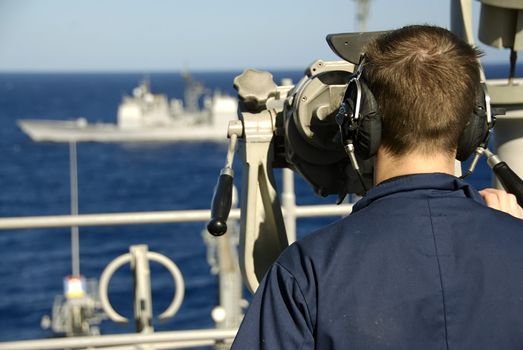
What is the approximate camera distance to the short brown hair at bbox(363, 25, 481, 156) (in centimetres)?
157

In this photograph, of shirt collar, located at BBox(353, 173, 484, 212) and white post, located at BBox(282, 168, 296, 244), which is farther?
white post, located at BBox(282, 168, 296, 244)

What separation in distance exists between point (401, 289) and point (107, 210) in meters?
47.5

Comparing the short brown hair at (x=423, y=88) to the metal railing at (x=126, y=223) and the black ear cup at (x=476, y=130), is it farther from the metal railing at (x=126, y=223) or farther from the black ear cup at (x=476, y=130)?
the metal railing at (x=126, y=223)

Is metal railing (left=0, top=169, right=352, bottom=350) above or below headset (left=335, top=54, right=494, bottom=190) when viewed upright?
below

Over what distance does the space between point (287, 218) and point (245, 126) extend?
1756mm

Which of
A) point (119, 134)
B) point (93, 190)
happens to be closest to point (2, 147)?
point (119, 134)

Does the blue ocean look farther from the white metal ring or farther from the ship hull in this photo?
the ship hull

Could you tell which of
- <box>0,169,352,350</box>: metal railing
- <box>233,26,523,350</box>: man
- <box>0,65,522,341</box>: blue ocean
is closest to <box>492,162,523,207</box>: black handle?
<box>233,26,523,350</box>: man

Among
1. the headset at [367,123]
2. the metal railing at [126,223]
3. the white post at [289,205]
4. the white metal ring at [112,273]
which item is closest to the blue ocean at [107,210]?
the white metal ring at [112,273]

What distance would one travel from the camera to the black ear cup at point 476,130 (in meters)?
1.74

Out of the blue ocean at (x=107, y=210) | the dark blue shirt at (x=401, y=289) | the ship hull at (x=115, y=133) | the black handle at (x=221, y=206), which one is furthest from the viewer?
the ship hull at (x=115, y=133)

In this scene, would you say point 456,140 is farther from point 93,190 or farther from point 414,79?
point 93,190

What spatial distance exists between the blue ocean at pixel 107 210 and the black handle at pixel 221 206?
2.75 metres

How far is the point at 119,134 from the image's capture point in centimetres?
7694
